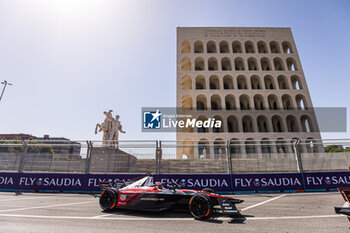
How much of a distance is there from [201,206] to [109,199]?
271 cm

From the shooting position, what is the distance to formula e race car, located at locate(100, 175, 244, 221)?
3.90 metres

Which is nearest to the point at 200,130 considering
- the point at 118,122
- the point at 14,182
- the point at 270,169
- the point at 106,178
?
the point at 118,122

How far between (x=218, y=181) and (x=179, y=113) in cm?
2145

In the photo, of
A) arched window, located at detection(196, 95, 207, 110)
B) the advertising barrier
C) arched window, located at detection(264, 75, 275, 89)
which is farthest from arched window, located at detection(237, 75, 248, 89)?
the advertising barrier

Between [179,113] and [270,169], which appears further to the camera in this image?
[179,113]

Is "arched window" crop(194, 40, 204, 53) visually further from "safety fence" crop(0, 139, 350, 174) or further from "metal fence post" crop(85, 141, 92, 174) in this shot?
"metal fence post" crop(85, 141, 92, 174)

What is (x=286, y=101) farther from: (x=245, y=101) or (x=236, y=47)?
(x=236, y=47)

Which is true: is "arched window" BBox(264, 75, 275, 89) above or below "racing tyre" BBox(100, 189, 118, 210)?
above

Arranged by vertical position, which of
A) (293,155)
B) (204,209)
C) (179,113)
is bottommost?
(204,209)

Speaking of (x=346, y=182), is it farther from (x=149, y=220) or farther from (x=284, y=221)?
(x=149, y=220)

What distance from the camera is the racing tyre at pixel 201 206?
383cm

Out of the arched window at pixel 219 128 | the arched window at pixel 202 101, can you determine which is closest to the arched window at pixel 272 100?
the arched window at pixel 219 128

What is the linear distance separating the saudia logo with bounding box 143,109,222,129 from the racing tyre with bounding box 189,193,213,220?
837 inches

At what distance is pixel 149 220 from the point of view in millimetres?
3893
